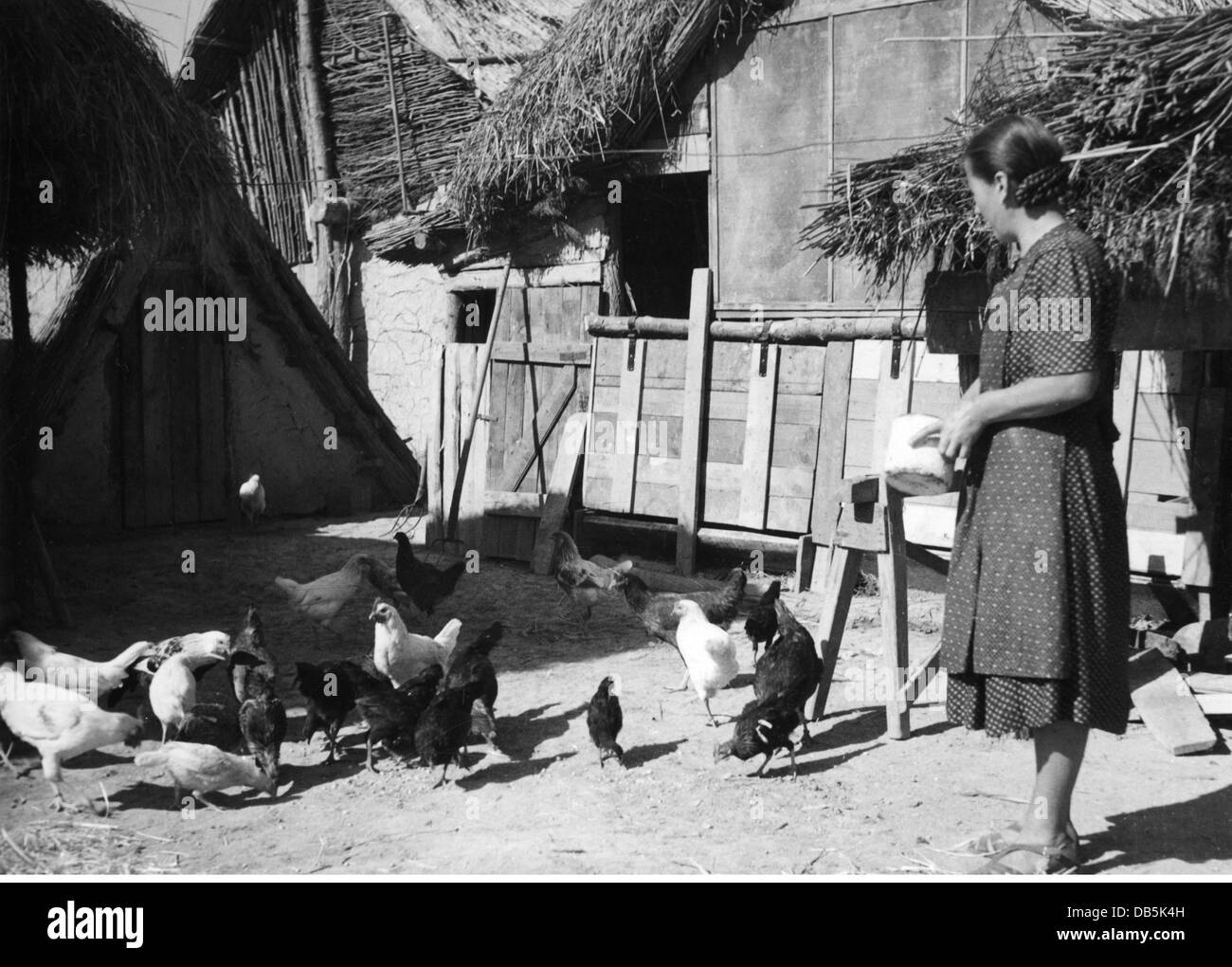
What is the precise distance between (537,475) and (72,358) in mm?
4004

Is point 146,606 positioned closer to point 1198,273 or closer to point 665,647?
point 665,647

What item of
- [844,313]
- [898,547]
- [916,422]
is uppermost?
[844,313]

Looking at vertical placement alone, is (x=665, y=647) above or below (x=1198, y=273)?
below

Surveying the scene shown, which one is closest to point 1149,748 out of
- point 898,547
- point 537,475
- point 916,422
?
point 898,547

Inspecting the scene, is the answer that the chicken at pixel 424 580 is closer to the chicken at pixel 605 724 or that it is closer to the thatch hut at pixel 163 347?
the thatch hut at pixel 163 347

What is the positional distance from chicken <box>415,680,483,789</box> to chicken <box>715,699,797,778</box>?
45.2 inches

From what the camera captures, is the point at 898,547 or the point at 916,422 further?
the point at 898,547

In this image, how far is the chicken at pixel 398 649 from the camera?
21.3 ft

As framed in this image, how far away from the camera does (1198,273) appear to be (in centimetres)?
471

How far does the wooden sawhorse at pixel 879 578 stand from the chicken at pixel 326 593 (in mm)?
3493

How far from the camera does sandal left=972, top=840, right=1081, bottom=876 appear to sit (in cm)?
371

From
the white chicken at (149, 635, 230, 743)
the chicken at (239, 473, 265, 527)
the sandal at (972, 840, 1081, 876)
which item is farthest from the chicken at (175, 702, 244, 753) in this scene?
the chicken at (239, 473, 265, 527)

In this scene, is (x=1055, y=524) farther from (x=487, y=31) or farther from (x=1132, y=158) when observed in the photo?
(x=487, y=31)

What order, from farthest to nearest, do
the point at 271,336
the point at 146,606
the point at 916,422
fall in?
the point at 271,336
the point at 146,606
the point at 916,422
